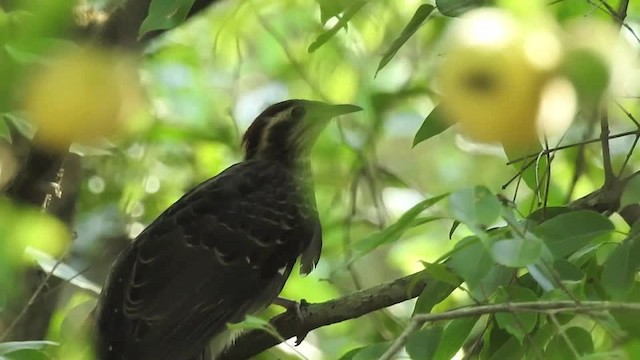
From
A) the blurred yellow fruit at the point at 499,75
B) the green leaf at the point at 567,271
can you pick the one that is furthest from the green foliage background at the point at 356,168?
the blurred yellow fruit at the point at 499,75

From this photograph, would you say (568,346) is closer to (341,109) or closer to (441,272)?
(441,272)

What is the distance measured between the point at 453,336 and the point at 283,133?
1109mm

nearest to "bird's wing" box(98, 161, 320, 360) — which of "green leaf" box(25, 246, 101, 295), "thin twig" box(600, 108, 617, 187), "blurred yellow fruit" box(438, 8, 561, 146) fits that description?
"green leaf" box(25, 246, 101, 295)

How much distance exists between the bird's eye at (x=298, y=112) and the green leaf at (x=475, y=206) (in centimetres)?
126

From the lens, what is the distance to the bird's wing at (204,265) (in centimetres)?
175

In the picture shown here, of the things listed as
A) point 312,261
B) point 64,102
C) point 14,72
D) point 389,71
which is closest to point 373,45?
point 389,71

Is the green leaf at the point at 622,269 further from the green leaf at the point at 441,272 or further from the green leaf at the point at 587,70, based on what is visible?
the green leaf at the point at 587,70

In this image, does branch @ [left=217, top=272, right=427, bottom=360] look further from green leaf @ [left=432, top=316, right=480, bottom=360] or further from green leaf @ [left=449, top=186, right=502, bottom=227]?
green leaf @ [left=449, top=186, right=502, bottom=227]

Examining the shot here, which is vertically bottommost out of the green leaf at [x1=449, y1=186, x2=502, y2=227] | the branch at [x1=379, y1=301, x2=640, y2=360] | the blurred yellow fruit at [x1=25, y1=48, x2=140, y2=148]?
the branch at [x1=379, y1=301, x2=640, y2=360]

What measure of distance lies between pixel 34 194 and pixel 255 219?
40 cm

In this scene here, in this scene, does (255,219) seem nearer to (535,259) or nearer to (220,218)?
(220,218)

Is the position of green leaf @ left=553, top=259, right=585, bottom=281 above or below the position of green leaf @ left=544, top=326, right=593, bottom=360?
above

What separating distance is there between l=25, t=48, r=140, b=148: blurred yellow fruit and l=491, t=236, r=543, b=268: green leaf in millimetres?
339

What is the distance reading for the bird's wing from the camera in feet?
5.74
